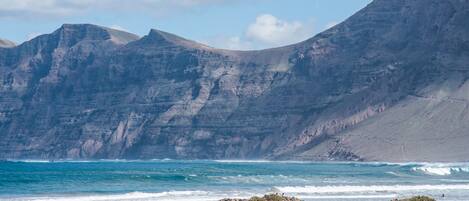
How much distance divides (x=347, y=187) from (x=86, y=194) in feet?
74.2

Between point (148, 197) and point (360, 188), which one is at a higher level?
point (360, 188)

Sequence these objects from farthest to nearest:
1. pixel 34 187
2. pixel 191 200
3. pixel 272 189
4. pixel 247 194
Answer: pixel 34 187 < pixel 272 189 < pixel 247 194 < pixel 191 200

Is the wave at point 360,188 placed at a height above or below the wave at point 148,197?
above

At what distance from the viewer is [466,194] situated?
86.1 m

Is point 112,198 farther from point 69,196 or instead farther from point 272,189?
point 272,189

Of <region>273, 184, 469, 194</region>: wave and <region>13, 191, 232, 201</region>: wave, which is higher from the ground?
<region>273, 184, 469, 194</region>: wave

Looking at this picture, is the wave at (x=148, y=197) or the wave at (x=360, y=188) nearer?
the wave at (x=148, y=197)

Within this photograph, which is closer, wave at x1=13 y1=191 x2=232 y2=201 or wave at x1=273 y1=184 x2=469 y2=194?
wave at x1=13 y1=191 x2=232 y2=201

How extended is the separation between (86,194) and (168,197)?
9.15 meters

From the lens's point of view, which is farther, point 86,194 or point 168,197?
point 86,194

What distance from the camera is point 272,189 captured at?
93.8m

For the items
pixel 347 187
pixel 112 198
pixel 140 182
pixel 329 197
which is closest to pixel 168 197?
pixel 112 198

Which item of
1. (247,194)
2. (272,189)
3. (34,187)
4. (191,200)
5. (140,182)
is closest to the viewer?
(191,200)

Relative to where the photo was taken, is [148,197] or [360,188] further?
[360,188]
